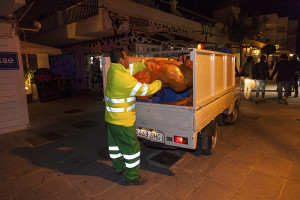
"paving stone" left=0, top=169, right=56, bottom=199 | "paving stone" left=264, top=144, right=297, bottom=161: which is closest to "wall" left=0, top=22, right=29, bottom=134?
"paving stone" left=0, top=169, right=56, bottom=199

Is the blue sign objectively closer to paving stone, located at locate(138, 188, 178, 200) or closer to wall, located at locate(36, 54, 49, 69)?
paving stone, located at locate(138, 188, 178, 200)

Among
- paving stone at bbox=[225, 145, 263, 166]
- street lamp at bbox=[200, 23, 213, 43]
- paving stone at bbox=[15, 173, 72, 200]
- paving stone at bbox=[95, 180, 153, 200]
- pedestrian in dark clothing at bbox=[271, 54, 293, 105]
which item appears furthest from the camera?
street lamp at bbox=[200, 23, 213, 43]

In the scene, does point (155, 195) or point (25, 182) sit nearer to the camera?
point (155, 195)

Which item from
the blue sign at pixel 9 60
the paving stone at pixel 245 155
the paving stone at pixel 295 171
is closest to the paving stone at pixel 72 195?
the paving stone at pixel 245 155

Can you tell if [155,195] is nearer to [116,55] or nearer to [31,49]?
[116,55]

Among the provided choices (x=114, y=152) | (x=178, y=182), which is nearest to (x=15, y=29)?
(x=114, y=152)

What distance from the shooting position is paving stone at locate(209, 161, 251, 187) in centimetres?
303

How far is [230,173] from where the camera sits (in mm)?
3244

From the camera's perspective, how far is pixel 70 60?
49.2 ft

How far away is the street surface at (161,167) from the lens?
9.26ft

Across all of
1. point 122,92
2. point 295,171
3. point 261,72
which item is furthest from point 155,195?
point 261,72

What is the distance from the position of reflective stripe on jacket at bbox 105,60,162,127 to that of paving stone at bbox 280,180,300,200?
92.2 inches

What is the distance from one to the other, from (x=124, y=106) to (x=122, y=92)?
0.74 ft

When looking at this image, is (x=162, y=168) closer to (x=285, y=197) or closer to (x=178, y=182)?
(x=178, y=182)
